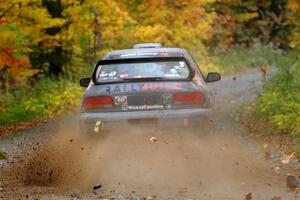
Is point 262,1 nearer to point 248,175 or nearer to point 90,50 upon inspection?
point 90,50

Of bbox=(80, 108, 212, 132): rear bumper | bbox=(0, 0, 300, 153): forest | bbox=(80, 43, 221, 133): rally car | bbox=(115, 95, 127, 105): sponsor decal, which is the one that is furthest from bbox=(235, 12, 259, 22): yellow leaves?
bbox=(115, 95, 127, 105): sponsor decal

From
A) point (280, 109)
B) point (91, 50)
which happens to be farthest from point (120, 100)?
point (91, 50)

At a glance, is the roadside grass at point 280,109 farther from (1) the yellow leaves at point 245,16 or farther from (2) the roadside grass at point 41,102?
(1) the yellow leaves at point 245,16

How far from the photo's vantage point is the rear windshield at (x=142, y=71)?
29.8ft

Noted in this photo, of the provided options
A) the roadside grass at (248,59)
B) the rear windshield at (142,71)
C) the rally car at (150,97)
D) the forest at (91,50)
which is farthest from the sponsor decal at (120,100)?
the roadside grass at (248,59)

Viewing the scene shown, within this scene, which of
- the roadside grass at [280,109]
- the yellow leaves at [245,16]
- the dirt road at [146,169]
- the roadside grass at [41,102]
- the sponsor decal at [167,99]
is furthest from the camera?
the yellow leaves at [245,16]

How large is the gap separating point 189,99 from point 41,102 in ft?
28.4

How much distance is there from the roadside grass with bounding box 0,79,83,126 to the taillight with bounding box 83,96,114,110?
21.9ft

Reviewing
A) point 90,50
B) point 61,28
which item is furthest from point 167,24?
point 61,28

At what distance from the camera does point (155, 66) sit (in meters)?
9.27

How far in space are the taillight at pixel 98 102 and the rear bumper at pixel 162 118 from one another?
0.42ft

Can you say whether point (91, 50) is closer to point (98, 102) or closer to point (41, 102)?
point (41, 102)

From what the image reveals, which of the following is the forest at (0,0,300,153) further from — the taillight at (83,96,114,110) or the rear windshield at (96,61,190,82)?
the taillight at (83,96,114,110)

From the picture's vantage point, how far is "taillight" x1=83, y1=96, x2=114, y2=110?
8.95m
